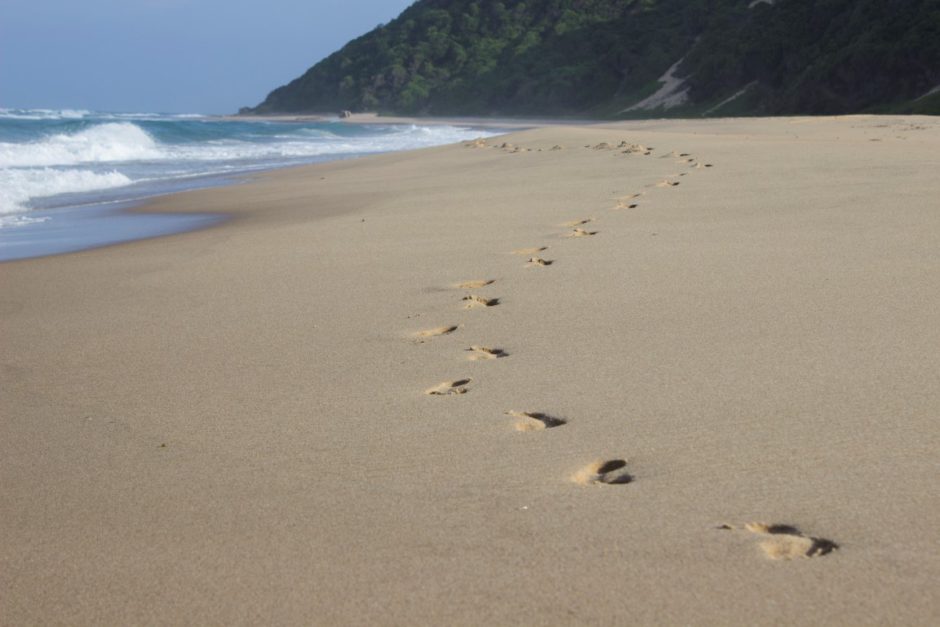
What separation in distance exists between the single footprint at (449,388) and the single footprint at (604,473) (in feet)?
2.47

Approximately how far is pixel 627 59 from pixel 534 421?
62290mm

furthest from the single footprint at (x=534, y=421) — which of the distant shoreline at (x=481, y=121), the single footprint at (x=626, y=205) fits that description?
the distant shoreline at (x=481, y=121)

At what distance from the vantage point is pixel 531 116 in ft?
212

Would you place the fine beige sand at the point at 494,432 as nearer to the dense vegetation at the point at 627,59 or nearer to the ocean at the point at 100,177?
the ocean at the point at 100,177

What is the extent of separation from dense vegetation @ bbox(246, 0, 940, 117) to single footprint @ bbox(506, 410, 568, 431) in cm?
2605

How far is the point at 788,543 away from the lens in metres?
1.99

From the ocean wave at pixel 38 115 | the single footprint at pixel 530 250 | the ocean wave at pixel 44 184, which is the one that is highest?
the single footprint at pixel 530 250

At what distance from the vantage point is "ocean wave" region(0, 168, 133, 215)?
12.1m

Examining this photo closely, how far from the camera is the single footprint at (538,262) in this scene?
524 cm

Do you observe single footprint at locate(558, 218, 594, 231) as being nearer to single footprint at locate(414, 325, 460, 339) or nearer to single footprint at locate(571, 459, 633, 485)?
single footprint at locate(414, 325, 460, 339)

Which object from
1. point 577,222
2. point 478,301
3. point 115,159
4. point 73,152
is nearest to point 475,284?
point 478,301

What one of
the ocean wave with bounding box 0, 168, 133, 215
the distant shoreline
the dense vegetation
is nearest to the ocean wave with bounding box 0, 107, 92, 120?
the distant shoreline

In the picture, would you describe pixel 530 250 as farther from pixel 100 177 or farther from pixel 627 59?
pixel 627 59

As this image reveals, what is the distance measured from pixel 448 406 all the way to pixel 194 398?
86cm
